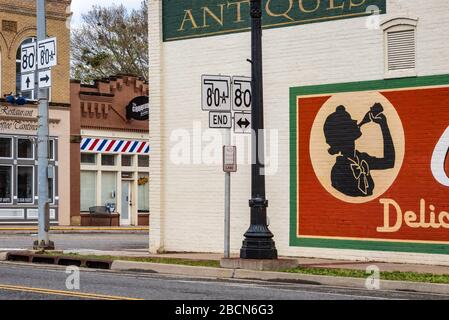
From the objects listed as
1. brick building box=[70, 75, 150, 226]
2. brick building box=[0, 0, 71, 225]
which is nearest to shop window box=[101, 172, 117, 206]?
brick building box=[70, 75, 150, 226]

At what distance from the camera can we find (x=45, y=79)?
78.2ft

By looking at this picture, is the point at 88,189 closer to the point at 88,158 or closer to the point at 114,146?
the point at 88,158

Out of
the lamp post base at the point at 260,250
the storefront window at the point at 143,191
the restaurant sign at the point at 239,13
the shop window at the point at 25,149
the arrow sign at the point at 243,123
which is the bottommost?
the lamp post base at the point at 260,250

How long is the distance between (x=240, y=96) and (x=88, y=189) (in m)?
26.7

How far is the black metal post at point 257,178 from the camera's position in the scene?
18.0 metres

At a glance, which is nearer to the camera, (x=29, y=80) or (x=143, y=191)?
(x=29, y=80)

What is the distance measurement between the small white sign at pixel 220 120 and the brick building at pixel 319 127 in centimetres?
312

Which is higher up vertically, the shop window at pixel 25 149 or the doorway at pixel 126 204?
the shop window at pixel 25 149

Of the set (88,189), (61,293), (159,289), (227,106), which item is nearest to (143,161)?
(88,189)

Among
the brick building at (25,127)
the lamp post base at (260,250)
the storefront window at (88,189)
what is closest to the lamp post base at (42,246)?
the lamp post base at (260,250)

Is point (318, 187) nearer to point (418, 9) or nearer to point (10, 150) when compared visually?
point (418, 9)

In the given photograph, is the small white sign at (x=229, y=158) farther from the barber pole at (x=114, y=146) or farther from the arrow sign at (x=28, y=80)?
the barber pole at (x=114, y=146)
